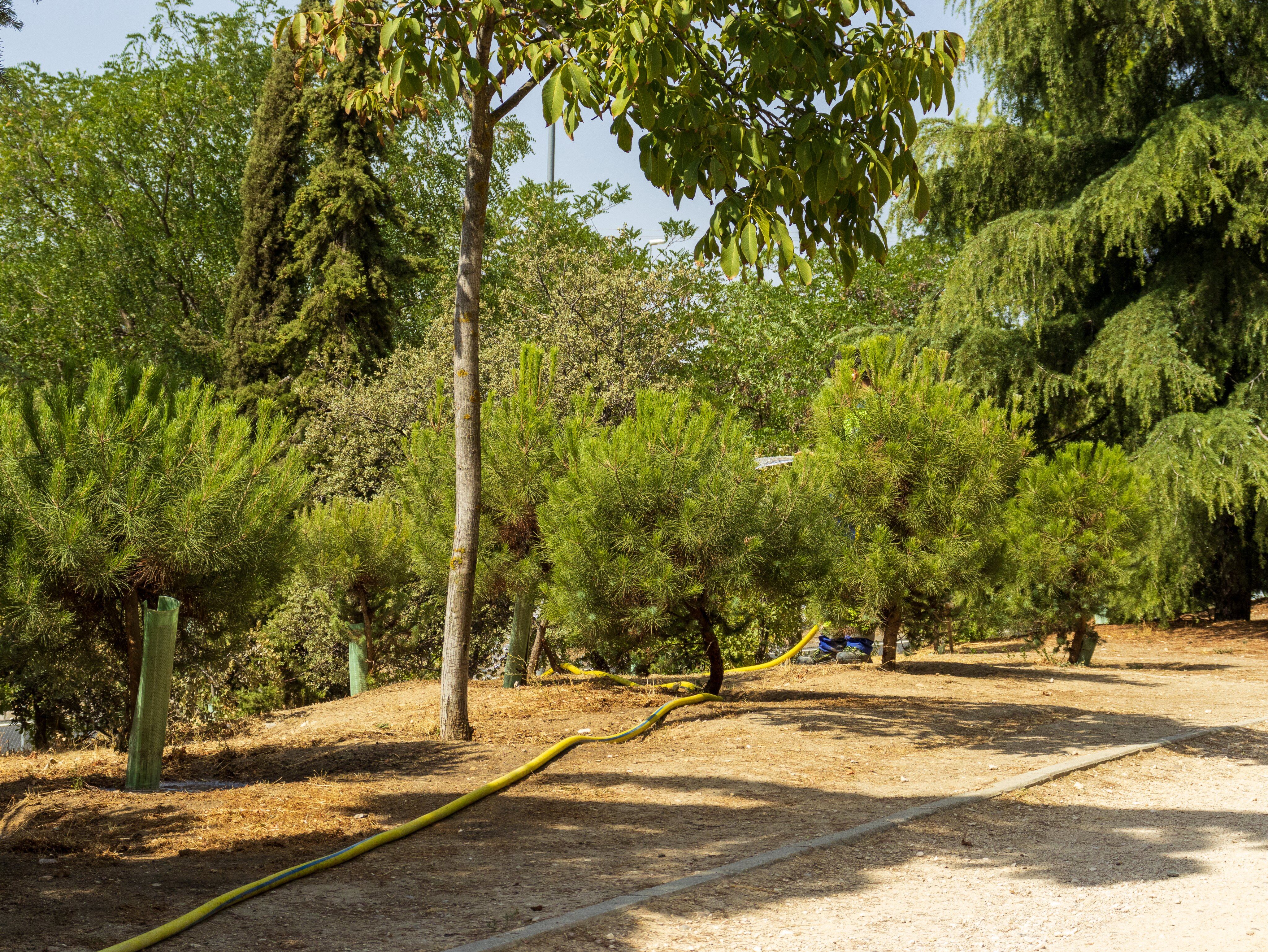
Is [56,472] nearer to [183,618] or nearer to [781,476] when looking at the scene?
[183,618]

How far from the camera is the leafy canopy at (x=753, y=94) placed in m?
4.59

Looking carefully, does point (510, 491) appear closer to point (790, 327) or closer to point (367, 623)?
point (367, 623)

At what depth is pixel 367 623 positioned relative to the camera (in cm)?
1148

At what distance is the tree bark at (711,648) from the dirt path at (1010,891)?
9.58ft

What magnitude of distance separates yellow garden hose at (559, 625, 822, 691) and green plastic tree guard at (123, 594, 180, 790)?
14.7 ft

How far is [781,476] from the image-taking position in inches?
324

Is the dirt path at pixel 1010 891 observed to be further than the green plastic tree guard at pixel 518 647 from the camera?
No

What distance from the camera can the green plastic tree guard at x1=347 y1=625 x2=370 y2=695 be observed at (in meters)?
11.4

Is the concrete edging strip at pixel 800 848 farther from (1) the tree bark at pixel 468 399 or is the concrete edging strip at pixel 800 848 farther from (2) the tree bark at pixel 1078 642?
(2) the tree bark at pixel 1078 642

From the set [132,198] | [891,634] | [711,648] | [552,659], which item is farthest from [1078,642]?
[132,198]

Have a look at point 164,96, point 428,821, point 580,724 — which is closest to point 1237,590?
point 580,724

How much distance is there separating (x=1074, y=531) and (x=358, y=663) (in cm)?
799

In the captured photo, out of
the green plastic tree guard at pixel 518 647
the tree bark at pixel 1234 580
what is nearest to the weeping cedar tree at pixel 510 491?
the green plastic tree guard at pixel 518 647

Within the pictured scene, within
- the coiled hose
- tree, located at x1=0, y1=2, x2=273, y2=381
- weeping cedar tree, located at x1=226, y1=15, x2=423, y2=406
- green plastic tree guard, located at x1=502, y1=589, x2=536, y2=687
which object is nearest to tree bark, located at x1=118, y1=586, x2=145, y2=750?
the coiled hose
